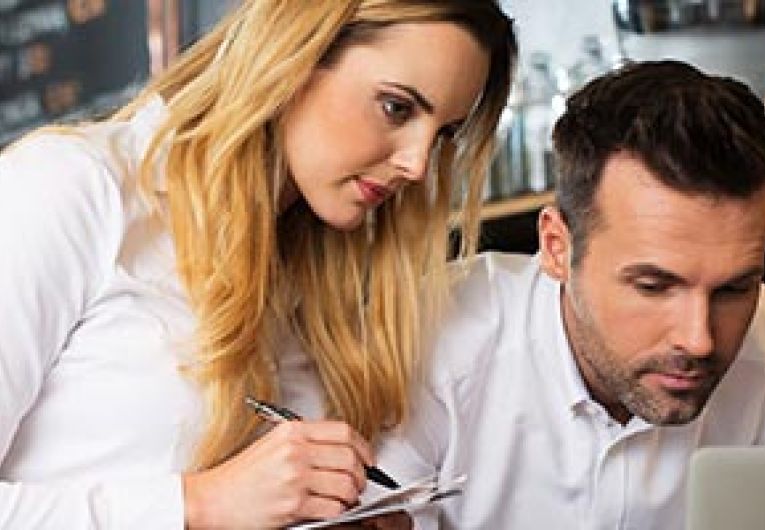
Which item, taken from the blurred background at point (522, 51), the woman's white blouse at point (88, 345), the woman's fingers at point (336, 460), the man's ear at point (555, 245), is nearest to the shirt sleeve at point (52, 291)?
the woman's white blouse at point (88, 345)

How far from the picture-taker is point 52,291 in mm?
1448

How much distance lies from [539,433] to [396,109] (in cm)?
42

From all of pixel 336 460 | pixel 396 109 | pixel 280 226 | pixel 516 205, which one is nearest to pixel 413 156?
pixel 396 109

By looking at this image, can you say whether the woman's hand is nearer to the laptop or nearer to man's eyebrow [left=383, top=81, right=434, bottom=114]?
man's eyebrow [left=383, top=81, right=434, bottom=114]

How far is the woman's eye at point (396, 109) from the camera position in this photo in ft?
4.99

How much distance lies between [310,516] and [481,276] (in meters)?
0.48

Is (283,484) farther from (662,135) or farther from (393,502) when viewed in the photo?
(662,135)

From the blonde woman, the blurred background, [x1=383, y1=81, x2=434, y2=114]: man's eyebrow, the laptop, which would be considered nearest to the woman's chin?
the blonde woman

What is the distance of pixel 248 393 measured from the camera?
1.56 meters

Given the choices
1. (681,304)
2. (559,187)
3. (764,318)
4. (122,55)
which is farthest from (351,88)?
(122,55)

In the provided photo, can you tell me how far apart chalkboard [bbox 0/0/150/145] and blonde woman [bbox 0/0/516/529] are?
1082 millimetres

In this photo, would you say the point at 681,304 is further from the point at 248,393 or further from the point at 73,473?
the point at 73,473

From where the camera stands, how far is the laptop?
3.48 ft

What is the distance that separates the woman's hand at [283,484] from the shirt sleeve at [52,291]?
3 centimetres
